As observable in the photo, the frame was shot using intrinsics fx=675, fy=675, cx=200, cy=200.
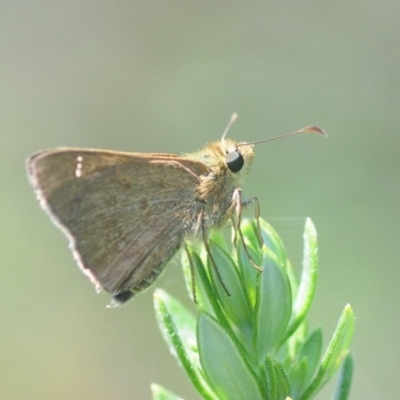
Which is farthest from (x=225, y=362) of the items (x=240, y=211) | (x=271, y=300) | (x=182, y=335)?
(x=240, y=211)

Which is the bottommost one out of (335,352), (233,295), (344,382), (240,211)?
(344,382)

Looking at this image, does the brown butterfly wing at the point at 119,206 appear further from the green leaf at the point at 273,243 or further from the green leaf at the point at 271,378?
the green leaf at the point at 271,378

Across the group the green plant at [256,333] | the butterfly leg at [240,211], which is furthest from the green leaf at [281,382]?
the butterfly leg at [240,211]

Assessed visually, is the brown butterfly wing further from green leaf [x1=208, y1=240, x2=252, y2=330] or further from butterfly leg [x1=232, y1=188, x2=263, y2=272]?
green leaf [x1=208, y1=240, x2=252, y2=330]

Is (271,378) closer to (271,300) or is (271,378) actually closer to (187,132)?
(271,300)

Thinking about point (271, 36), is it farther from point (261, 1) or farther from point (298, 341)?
point (298, 341)

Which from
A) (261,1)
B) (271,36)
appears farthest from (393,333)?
(261,1)
